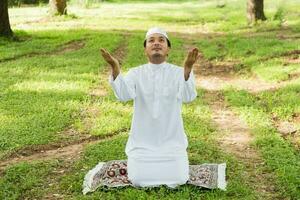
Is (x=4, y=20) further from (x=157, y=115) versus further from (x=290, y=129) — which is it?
(x=157, y=115)

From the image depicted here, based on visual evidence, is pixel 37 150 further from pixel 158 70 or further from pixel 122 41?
pixel 122 41

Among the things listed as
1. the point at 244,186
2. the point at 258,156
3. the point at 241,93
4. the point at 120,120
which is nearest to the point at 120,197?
the point at 244,186

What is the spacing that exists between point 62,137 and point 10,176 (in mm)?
2070

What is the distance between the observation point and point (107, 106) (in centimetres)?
1207

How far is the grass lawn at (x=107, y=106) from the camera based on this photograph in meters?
7.79

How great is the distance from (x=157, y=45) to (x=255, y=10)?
18.7 m

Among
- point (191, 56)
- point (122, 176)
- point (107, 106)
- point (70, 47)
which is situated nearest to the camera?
point (191, 56)

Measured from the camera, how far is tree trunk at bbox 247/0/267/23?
25.0 m

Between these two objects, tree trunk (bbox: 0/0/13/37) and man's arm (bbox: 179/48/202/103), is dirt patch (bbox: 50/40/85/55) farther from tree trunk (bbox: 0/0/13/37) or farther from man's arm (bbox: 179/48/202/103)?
man's arm (bbox: 179/48/202/103)

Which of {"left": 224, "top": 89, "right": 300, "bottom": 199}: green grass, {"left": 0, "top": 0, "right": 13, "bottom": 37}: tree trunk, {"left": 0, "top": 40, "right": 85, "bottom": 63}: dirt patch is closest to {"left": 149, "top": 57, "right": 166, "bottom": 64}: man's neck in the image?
{"left": 224, "top": 89, "right": 300, "bottom": 199}: green grass

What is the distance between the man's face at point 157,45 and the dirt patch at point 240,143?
222 centimetres

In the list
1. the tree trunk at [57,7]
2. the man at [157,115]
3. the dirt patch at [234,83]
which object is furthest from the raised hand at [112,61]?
the tree trunk at [57,7]

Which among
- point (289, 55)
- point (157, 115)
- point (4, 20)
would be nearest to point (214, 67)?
point (289, 55)

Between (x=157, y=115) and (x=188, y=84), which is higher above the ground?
(x=188, y=84)
